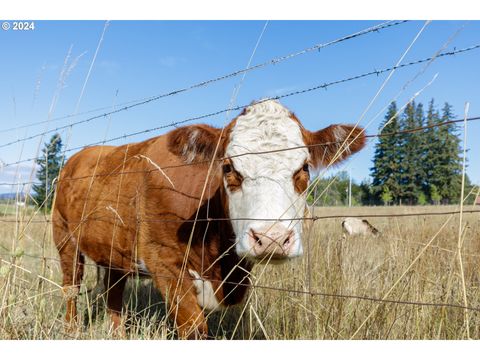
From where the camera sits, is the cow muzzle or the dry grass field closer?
the cow muzzle

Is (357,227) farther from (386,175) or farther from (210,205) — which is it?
(386,175)

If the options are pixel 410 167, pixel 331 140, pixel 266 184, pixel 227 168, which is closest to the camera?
pixel 266 184

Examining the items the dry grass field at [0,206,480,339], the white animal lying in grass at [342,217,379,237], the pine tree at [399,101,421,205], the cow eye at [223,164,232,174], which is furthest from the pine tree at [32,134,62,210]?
the pine tree at [399,101,421,205]

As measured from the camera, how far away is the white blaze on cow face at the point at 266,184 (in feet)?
7.41

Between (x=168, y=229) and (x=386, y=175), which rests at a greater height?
(x=386, y=175)

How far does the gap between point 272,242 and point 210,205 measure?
1.17 m

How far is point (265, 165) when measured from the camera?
2.59 metres

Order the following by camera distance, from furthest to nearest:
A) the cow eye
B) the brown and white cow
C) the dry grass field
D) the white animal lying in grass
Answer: the white animal lying in grass, the cow eye, the dry grass field, the brown and white cow

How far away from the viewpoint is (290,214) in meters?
2.45

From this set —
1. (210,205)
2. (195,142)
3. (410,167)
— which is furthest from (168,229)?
(410,167)

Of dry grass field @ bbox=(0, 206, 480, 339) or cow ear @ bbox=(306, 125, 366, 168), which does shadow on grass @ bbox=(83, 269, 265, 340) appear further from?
cow ear @ bbox=(306, 125, 366, 168)

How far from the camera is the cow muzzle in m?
2.22

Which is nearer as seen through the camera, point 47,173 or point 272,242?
point 272,242

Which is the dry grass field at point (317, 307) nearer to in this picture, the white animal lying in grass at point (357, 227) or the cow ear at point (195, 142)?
the cow ear at point (195, 142)
